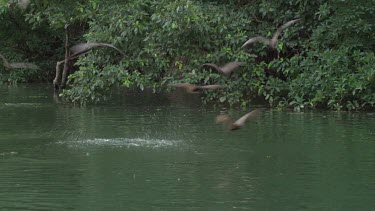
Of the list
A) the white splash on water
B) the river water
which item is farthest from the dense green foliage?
the white splash on water

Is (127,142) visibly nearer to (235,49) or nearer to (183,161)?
(183,161)

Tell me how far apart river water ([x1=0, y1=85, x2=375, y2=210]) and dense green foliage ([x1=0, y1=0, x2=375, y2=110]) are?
2.32 ft

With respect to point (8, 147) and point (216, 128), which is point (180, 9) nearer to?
point (216, 128)

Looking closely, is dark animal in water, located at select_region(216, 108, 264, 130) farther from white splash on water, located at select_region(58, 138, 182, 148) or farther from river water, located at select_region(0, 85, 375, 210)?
white splash on water, located at select_region(58, 138, 182, 148)

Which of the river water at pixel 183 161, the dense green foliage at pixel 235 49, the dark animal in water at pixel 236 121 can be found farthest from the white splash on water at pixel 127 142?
the dense green foliage at pixel 235 49

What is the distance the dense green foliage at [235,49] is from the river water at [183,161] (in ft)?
2.32

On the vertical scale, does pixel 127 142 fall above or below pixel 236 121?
below

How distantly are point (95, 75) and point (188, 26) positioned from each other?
2297 millimetres

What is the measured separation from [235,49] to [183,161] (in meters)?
7.50

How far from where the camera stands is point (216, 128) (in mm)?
14992

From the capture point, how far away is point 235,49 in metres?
18.6

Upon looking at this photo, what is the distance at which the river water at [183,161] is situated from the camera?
8.96 meters

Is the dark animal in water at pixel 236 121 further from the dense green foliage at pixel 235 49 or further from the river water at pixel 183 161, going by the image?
the dense green foliage at pixel 235 49

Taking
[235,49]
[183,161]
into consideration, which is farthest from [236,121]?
[235,49]
